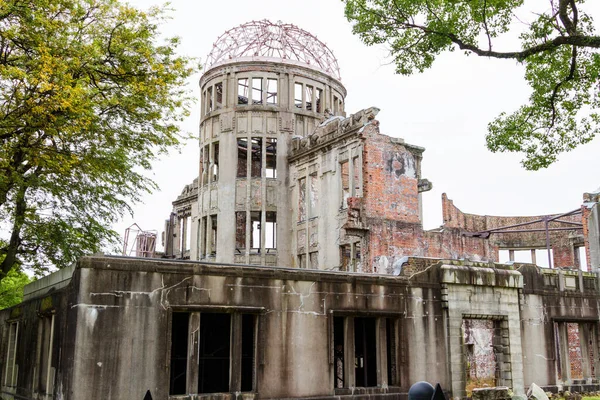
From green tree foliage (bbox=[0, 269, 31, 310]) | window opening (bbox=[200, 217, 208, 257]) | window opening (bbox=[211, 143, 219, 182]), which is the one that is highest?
window opening (bbox=[211, 143, 219, 182])

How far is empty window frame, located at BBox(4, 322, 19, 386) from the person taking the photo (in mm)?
16473

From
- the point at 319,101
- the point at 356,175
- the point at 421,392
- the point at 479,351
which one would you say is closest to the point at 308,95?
the point at 319,101

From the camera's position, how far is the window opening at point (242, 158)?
3366 centimetres

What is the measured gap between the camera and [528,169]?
17.2 m

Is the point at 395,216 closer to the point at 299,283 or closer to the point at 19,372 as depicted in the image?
the point at 299,283

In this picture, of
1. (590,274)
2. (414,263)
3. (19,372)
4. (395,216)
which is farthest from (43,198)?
(590,274)

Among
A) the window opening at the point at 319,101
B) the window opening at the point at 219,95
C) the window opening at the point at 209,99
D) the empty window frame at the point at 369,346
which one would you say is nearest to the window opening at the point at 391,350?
the empty window frame at the point at 369,346

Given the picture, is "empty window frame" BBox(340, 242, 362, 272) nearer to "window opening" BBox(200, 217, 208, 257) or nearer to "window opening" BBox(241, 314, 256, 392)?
"window opening" BBox(200, 217, 208, 257)

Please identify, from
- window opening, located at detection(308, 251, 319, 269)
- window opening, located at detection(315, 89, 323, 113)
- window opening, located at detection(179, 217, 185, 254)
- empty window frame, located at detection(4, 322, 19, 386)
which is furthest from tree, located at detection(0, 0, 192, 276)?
window opening, located at detection(179, 217, 185, 254)

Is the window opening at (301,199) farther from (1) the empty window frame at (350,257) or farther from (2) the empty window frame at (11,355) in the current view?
(2) the empty window frame at (11,355)

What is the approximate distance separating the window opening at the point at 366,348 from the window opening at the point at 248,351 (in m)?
2.76

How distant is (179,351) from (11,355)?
740cm

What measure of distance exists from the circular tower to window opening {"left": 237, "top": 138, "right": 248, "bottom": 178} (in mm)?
55

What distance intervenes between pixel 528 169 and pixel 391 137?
34.7 ft
